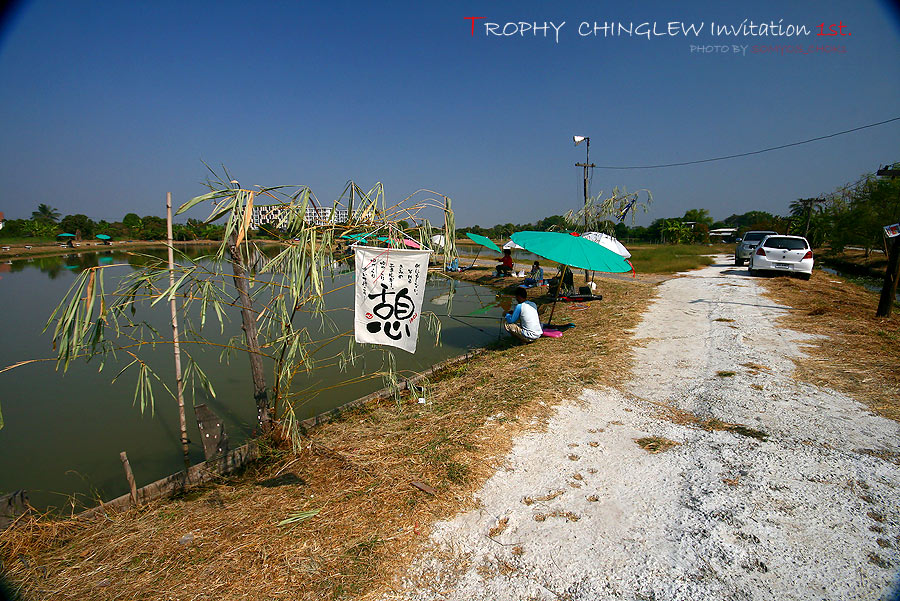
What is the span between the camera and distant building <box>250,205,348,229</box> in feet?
9.46

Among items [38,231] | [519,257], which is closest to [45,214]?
[38,231]

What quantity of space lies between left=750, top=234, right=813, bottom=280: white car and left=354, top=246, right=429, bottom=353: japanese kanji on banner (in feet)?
40.9

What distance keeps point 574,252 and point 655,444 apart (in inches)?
133

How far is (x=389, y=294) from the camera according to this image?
10.6 ft

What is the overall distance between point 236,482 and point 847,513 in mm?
4256

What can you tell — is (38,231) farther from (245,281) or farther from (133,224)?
(245,281)

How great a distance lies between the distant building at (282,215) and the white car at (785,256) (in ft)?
42.6

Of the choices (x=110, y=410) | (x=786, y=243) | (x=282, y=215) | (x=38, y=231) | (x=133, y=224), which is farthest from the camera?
(x=133, y=224)

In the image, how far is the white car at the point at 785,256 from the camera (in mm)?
10859

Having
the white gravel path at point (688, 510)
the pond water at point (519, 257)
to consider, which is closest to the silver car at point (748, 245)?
the pond water at point (519, 257)

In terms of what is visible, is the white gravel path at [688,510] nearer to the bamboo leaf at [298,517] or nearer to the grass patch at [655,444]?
the grass patch at [655,444]

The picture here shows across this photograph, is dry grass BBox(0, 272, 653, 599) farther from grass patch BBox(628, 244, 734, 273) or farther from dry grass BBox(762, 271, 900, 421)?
grass patch BBox(628, 244, 734, 273)

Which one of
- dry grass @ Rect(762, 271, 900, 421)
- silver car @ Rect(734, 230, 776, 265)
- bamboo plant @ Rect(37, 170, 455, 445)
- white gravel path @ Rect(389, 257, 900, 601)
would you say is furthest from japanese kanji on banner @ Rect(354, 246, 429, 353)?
silver car @ Rect(734, 230, 776, 265)

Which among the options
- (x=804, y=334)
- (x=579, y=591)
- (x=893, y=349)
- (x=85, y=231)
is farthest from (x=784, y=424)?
(x=85, y=231)
